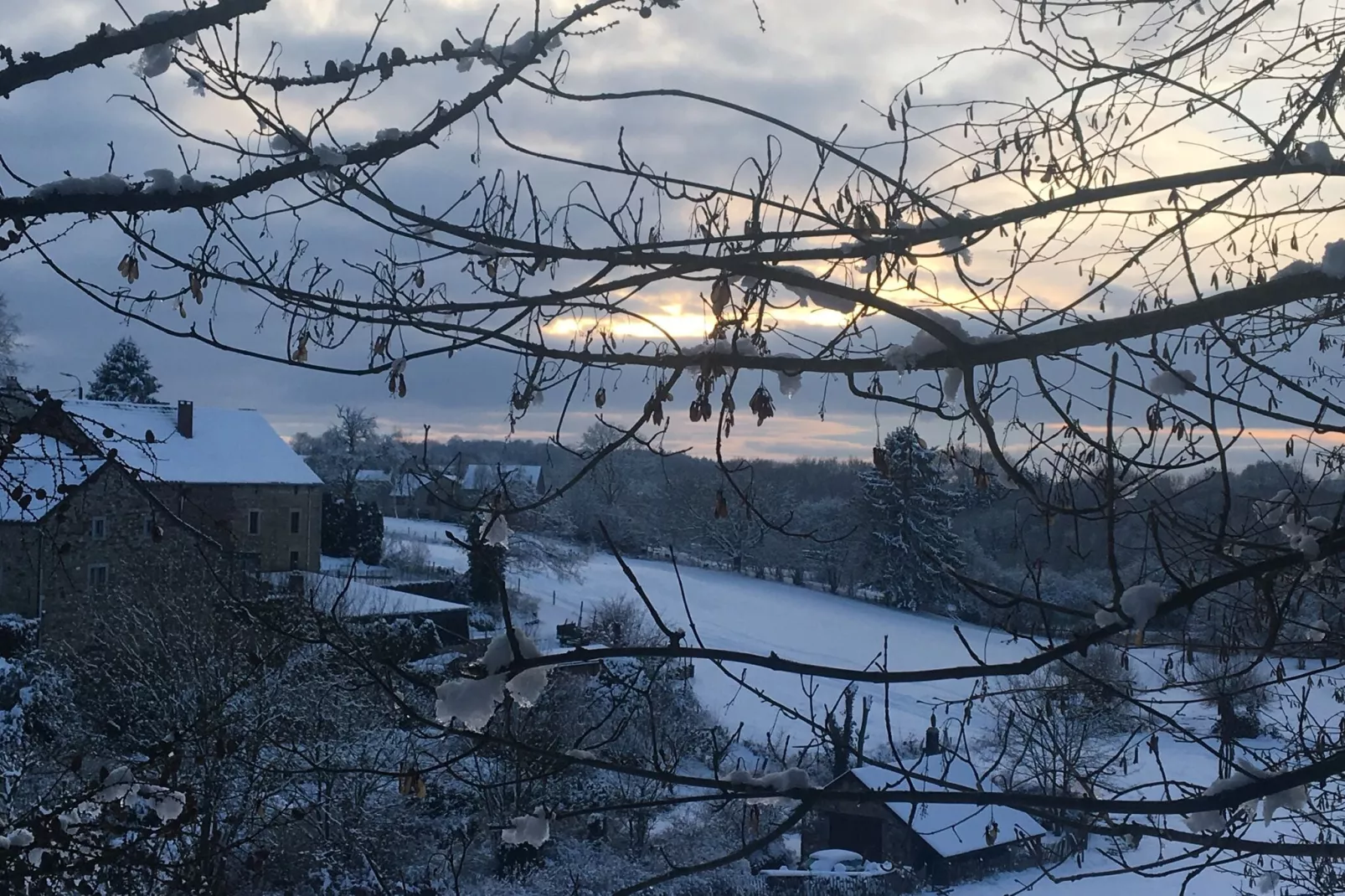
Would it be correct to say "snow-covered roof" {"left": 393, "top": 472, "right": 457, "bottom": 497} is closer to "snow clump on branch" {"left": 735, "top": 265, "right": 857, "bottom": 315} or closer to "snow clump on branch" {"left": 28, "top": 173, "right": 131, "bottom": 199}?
"snow clump on branch" {"left": 735, "top": 265, "right": 857, "bottom": 315}

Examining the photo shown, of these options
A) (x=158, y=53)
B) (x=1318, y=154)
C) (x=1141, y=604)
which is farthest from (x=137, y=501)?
(x=1318, y=154)

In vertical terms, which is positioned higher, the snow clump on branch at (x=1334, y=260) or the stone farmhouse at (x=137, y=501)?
the snow clump on branch at (x=1334, y=260)

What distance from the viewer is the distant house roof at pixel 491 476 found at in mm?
2031

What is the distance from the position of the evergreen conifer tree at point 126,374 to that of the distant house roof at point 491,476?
Result: 2408cm

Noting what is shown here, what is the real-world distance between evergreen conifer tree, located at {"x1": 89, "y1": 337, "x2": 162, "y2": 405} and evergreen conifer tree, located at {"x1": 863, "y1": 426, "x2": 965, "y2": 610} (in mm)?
22225

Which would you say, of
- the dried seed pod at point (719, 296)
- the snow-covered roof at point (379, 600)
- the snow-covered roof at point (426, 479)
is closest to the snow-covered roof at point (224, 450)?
the snow-covered roof at point (379, 600)

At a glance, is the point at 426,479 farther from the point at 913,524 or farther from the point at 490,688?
the point at 913,524

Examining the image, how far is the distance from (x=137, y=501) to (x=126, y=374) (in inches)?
509

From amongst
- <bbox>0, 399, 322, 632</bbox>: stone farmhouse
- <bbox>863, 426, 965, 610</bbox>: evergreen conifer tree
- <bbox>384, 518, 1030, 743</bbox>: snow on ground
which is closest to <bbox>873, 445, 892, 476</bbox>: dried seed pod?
<bbox>863, 426, 965, 610</bbox>: evergreen conifer tree

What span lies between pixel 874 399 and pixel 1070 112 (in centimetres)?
115

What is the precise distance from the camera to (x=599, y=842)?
13422 millimetres

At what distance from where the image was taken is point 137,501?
12852mm

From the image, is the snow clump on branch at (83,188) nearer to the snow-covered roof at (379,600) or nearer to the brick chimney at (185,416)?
the snow-covered roof at (379,600)

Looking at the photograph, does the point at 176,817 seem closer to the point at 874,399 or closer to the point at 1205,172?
the point at 874,399
